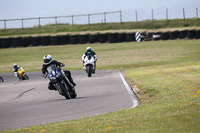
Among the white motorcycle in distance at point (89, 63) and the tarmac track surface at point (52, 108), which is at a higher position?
the white motorcycle in distance at point (89, 63)

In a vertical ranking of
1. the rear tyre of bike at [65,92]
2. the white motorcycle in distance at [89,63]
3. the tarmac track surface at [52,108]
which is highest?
the white motorcycle in distance at [89,63]

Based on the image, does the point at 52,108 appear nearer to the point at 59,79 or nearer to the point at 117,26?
the point at 59,79

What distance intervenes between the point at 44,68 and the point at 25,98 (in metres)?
1.60

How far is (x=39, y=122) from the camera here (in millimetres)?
9648

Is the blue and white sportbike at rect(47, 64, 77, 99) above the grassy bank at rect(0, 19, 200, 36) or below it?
below

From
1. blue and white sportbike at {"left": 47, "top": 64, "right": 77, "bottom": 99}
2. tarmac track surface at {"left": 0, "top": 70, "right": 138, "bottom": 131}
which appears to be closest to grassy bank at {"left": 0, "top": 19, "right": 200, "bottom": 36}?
tarmac track surface at {"left": 0, "top": 70, "right": 138, "bottom": 131}

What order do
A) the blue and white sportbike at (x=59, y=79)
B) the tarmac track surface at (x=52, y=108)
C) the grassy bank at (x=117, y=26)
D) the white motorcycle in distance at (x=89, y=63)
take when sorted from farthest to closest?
1. the grassy bank at (x=117, y=26)
2. the white motorcycle in distance at (x=89, y=63)
3. the blue and white sportbike at (x=59, y=79)
4. the tarmac track surface at (x=52, y=108)

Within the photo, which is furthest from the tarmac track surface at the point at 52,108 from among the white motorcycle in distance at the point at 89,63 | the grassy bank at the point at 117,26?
the grassy bank at the point at 117,26

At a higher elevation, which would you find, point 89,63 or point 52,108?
point 89,63

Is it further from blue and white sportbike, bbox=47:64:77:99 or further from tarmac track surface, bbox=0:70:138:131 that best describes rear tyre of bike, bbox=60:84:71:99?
tarmac track surface, bbox=0:70:138:131

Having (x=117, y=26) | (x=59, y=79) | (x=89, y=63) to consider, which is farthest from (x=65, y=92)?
(x=117, y=26)

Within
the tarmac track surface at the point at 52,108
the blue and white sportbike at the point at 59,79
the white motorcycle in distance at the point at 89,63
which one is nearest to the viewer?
the tarmac track surface at the point at 52,108

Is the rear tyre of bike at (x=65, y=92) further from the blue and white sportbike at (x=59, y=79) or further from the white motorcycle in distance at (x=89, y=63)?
the white motorcycle in distance at (x=89, y=63)

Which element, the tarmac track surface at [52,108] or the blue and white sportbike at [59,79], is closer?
the tarmac track surface at [52,108]
